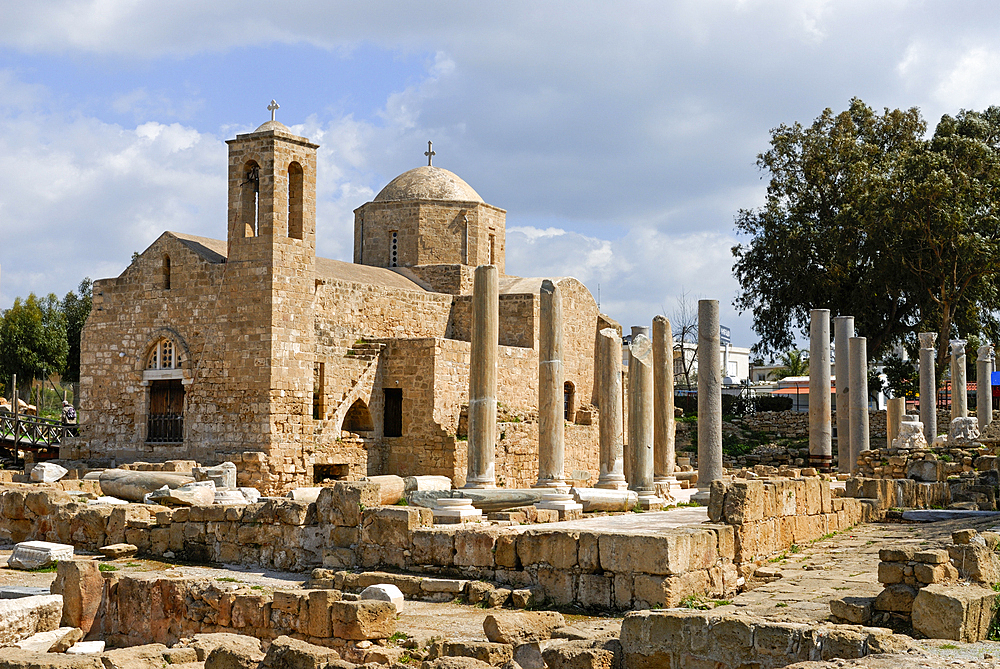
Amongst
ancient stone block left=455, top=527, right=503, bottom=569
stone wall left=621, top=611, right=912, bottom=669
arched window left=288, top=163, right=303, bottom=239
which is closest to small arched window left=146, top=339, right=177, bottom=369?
arched window left=288, top=163, right=303, bottom=239

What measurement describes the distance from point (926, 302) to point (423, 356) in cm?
1996

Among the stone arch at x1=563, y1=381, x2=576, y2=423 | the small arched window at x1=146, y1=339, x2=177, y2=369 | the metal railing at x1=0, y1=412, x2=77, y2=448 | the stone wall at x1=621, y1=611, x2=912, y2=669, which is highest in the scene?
the small arched window at x1=146, y1=339, x2=177, y2=369

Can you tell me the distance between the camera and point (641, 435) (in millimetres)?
17828

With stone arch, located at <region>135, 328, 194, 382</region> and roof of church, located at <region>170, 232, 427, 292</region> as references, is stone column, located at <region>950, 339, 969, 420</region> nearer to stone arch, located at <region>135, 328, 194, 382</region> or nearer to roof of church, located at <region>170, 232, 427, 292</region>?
roof of church, located at <region>170, 232, 427, 292</region>

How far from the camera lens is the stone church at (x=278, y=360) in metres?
23.6

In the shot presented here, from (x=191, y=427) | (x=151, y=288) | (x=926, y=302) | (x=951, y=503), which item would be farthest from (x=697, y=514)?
(x=926, y=302)

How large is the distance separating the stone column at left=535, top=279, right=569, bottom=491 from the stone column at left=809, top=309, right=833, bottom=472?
302 inches

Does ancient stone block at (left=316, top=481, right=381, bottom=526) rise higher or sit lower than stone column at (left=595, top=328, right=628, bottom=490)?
lower

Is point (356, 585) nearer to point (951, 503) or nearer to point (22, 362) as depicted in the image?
point (951, 503)

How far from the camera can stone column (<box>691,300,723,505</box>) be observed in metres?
17.9

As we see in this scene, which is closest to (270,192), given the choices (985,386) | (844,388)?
(844,388)

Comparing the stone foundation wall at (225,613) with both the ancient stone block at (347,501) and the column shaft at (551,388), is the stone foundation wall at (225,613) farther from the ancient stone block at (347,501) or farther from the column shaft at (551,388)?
the column shaft at (551,388)

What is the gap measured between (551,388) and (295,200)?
995 cm

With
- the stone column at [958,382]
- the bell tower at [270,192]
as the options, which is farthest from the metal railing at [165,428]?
the stone column at [958,382]
